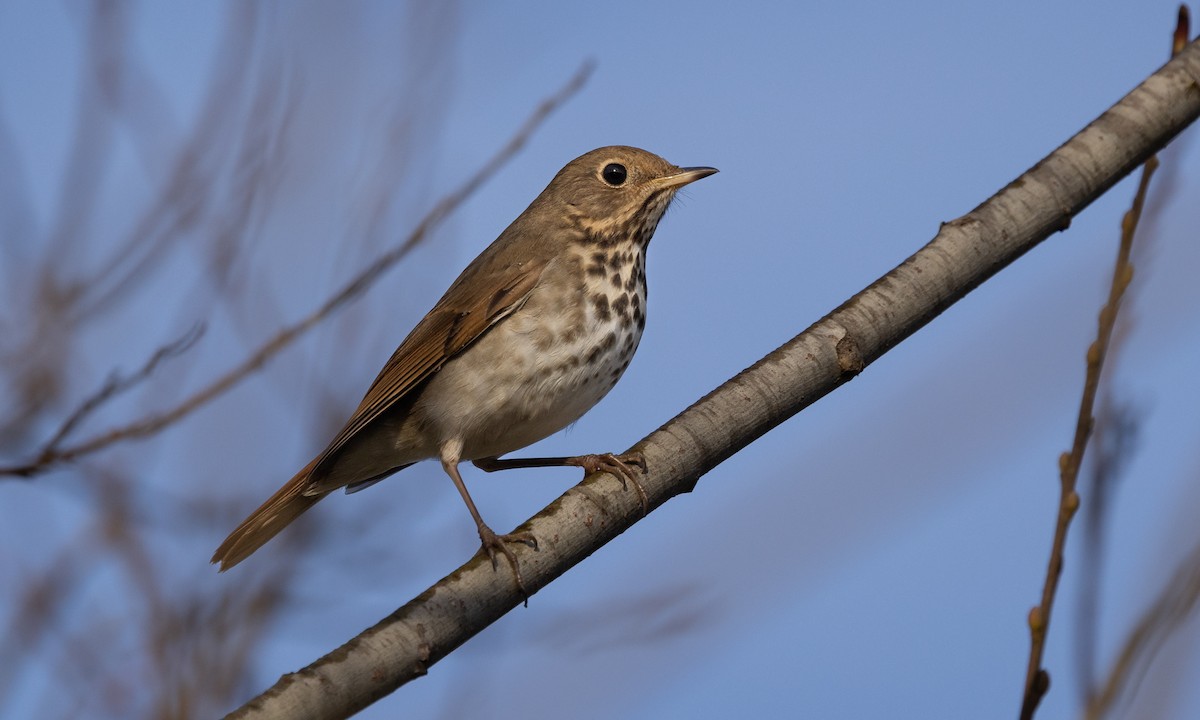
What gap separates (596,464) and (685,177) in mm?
2038

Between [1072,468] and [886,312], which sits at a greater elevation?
[886,312]

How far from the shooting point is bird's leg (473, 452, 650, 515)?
3.90m

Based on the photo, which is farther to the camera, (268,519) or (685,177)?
(685,177)

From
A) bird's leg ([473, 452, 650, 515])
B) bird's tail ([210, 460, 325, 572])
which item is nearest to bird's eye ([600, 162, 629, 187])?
bird's leg ([473, 452, 650, 515])

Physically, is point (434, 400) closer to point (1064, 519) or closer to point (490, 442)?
point (490, 442)

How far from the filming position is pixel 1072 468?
212cm

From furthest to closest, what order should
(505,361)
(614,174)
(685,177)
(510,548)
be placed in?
(614,174) → (685,177) → (505,361) → (510,548)

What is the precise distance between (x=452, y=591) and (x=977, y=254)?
6.17 feet

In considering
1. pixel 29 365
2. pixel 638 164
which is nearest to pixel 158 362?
pixel 29 365

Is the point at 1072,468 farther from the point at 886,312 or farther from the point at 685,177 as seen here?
the point at 685,177

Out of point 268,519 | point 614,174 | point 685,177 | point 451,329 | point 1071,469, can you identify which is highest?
point 614,174

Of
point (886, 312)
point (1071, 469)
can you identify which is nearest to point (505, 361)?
point (886, 312)

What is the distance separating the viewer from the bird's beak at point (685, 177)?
593cm

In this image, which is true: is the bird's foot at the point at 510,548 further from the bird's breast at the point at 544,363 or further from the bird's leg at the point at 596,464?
the bird's breast at the point at 544,363
